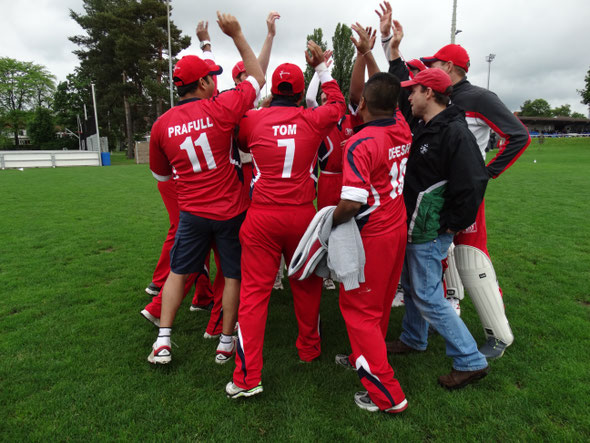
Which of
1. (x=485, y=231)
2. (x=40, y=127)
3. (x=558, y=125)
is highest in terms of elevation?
(x=558, y=125)

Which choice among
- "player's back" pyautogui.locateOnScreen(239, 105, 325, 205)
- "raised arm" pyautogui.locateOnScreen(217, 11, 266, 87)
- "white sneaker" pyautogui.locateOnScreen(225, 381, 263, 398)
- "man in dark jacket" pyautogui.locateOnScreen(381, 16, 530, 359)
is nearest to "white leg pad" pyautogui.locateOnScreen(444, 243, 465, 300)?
"man in dark jacket" pyautogui.locateOnScreen(381, 16, 530, 359)

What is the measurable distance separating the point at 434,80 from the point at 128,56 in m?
39.3

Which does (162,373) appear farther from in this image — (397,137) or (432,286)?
(397,137)

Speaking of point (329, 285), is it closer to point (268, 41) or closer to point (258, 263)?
point (258, 263)

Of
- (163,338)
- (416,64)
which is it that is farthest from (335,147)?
(163,338)

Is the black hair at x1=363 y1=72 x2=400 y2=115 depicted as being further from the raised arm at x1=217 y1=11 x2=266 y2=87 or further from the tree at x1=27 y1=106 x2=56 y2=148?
the tree at x1=27 y1=106 x2=56 y2=148

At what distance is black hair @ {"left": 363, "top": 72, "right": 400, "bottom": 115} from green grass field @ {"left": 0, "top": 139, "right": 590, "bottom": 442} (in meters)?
2.16

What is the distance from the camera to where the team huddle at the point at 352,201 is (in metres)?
2.61

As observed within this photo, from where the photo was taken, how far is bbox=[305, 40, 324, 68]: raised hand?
3.08 m

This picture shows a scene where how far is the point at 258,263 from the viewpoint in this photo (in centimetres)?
291

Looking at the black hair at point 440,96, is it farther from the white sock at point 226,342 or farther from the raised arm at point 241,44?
the white sock at point 226,342

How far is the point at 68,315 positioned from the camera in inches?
165

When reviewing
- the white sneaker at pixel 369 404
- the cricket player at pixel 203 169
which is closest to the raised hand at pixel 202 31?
the cricket player at pixel 203 169

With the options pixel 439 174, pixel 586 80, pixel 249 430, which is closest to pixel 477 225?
pixel 439 174
